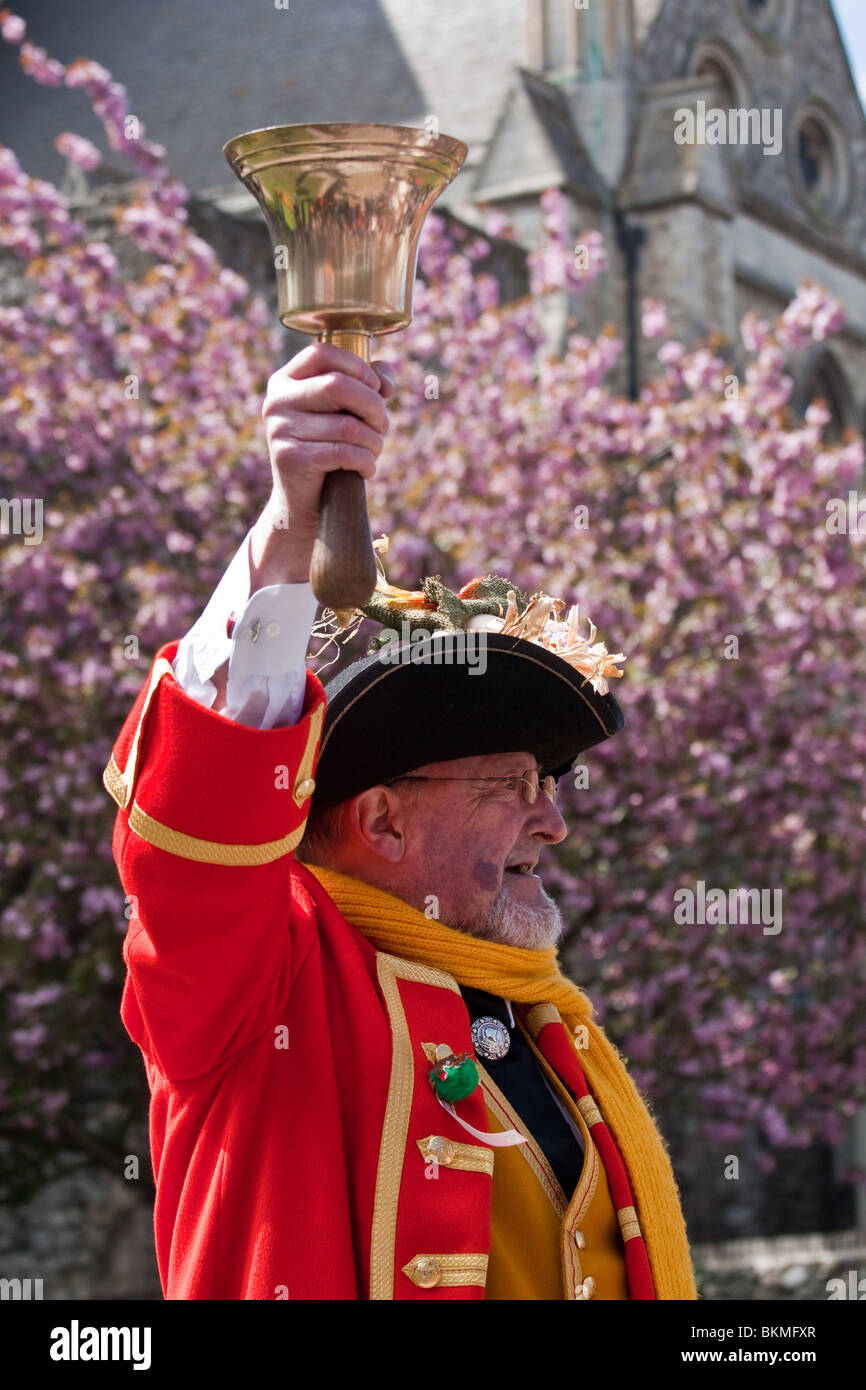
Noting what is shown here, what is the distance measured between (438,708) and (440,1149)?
0.64 m

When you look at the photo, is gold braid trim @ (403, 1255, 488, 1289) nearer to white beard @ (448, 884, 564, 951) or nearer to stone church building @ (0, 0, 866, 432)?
white beard @ (448, 884, 564, 951)

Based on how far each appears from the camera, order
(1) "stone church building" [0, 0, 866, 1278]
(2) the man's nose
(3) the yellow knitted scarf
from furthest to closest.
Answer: (1) "stone church building" [0, 0, 866, 1278]
(2) the man's nose
(3) the yellow knitted scarf

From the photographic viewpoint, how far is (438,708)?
267cm

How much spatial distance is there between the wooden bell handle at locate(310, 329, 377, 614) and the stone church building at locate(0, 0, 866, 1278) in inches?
469

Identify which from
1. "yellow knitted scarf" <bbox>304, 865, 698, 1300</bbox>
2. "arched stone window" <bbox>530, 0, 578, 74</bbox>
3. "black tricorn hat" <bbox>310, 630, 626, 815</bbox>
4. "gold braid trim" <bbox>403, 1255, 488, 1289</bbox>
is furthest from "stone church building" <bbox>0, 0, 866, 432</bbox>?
"gold braid trim" <bbox>403, 1255, 488, 1289</bbox>

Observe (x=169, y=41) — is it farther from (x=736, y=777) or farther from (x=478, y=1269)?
(x=478, y=1269)

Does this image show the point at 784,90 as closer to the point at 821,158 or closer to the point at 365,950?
the point at 821,158

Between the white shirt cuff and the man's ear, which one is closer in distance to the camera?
the white shirt cuff

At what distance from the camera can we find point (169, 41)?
2048cm

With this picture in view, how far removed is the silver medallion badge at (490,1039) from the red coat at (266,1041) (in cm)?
14

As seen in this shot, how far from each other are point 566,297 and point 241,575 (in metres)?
12.6

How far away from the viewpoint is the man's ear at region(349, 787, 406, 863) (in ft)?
8.81

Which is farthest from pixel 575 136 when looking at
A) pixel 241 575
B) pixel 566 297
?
pixel 241 575

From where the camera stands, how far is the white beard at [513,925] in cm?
269
